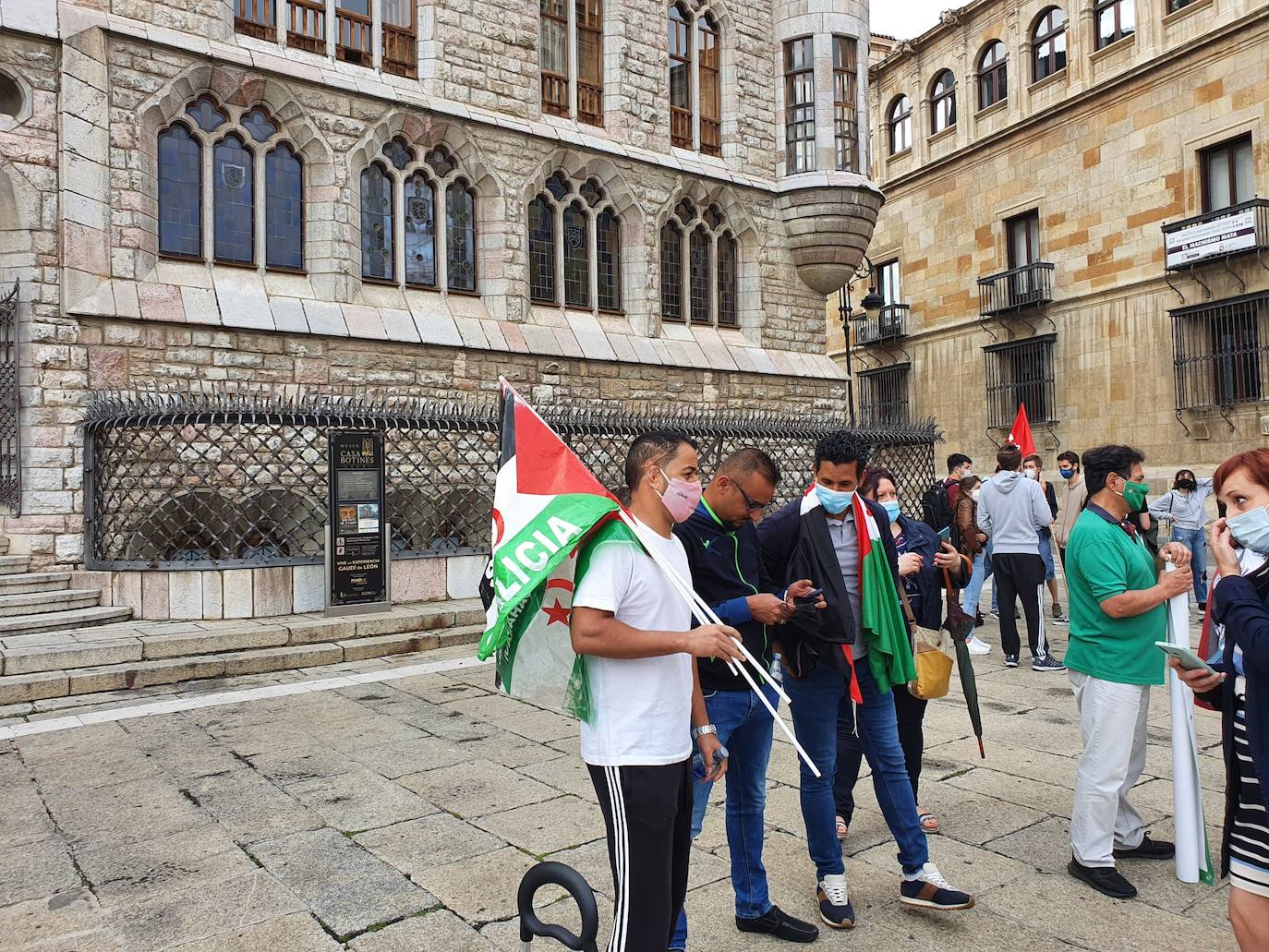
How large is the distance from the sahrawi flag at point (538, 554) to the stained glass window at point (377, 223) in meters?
12.3

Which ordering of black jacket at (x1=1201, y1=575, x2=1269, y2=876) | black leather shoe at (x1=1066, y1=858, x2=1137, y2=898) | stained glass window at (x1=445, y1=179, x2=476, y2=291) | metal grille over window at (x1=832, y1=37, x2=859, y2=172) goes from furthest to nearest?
metal grille over window at (x1=832, y1=37, x2=859, y2=172) < stained glass window at (x1=445, y1=179, x2=476, y2=291) < black leather shoe at (x1=1066, y1=858, x2=1137, y2=898) < black jacket at (x1=1201, y1=575, x2=1269, y2=876)

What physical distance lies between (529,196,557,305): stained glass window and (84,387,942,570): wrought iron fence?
3939mm

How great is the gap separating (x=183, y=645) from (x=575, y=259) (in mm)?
10305

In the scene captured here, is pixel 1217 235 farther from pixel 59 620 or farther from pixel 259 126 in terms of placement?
pixel 59 620

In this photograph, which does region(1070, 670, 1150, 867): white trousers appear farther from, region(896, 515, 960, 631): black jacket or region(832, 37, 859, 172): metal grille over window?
region(832, 37, 859, 172): metal grille over window

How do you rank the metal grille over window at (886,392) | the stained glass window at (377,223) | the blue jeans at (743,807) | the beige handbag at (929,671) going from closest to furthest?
1. the blue jeans at (743,807)
2. the beige handbag at (929,671)
3. the stained glass window at (377,223)
4. the metal grille over window at (886,392)

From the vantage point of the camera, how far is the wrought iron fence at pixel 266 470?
9.65m

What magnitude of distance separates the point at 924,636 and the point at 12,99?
42.2ft

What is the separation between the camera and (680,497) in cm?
291

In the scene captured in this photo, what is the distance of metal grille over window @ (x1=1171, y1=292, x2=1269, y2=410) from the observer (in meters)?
19.1

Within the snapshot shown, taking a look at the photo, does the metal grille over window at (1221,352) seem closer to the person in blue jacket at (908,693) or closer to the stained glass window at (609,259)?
the stained glass window at (609,259)

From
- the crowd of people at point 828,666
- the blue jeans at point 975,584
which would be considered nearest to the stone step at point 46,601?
the crowd of people at point 828,666

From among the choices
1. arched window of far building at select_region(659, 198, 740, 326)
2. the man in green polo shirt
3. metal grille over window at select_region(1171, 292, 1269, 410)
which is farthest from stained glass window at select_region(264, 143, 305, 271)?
metal grille over window at select_region(1171, 292, 1269, 410)

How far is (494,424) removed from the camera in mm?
11516
